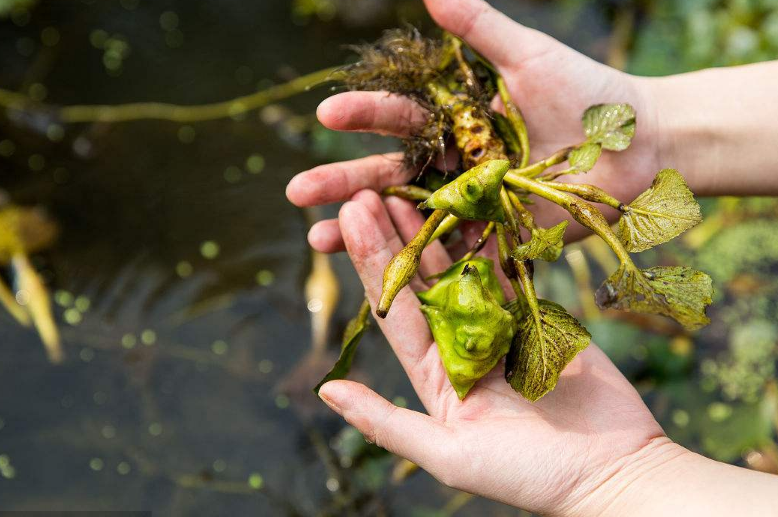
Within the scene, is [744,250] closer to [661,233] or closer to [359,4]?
[661,233]

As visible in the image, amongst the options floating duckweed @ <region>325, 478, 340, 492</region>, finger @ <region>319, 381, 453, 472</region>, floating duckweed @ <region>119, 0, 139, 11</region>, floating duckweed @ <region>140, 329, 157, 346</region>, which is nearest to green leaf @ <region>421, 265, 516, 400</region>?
finger @ <region>319, 381, 453, 472</region>

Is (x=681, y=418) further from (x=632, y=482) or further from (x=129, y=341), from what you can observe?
(x=129, y=341)

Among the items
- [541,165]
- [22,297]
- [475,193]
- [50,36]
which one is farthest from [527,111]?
[50,36]

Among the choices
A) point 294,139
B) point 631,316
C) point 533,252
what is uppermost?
point 294,139

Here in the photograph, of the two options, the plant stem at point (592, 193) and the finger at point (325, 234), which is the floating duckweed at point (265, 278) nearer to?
the finger at point (325, 234)

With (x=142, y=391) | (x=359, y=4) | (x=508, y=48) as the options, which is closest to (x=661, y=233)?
(x=508, y=48)

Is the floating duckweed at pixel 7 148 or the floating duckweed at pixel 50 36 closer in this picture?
the floating duckweed at pixel 7 148

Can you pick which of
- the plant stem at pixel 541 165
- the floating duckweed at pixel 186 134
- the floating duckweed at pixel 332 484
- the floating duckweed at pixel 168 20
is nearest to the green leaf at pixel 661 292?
the plant stem at pixel 541 165
